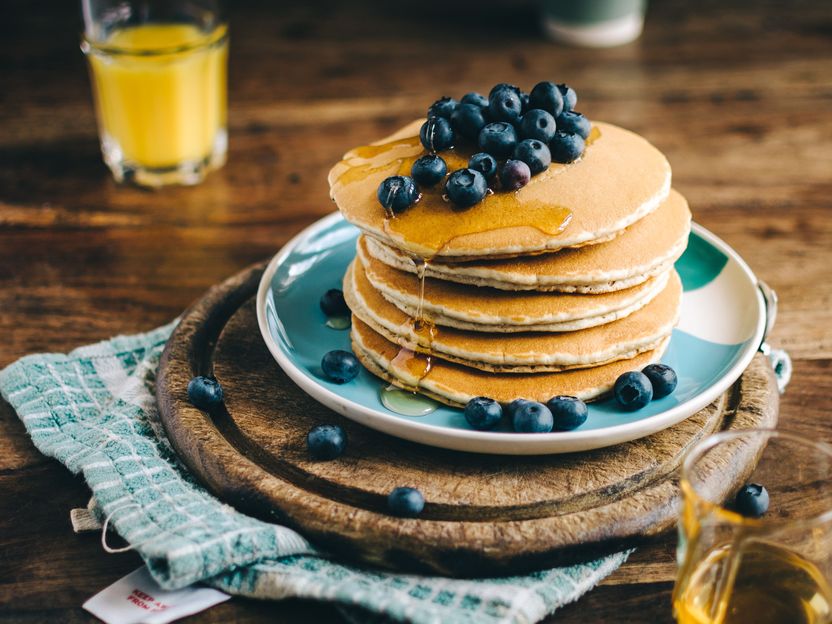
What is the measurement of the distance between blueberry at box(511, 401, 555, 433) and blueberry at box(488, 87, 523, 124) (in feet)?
1.53

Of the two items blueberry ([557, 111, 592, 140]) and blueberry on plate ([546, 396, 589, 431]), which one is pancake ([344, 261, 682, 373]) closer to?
blueberry on plate ([546, 396, 589, 431])

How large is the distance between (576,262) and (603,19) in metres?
2.14

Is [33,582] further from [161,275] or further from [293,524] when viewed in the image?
[161,275]

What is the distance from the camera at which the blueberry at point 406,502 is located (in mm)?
1358

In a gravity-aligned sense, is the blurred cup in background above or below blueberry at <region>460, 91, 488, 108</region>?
below

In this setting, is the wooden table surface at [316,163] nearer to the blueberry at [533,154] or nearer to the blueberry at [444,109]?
the blueberry at [533,154]

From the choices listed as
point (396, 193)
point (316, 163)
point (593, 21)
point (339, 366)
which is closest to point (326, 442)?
point (339, 366)

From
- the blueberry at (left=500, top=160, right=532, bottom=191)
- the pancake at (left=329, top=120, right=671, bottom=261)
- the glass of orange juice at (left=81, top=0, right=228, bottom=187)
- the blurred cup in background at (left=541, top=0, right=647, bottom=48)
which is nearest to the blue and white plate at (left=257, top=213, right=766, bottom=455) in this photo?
the pancake at (left=329, top=120, right=671, bottom=261)

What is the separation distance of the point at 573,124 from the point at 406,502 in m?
0.67

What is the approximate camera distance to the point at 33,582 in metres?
1.35

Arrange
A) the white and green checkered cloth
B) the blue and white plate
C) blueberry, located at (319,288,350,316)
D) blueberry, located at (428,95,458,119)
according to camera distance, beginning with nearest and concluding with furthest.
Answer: the white and green checkered cloth < the blue and white plate < blueberry, located at (428,95,458,119) < blueberry, located at (319,288,350,316)

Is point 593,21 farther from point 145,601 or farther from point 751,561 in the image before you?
point 145,601

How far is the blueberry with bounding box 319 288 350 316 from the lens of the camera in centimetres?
177

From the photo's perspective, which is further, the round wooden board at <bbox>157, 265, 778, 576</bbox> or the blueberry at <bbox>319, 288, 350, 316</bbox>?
the blueberry at <bbox>319, 288, 350, 316</bbox>
